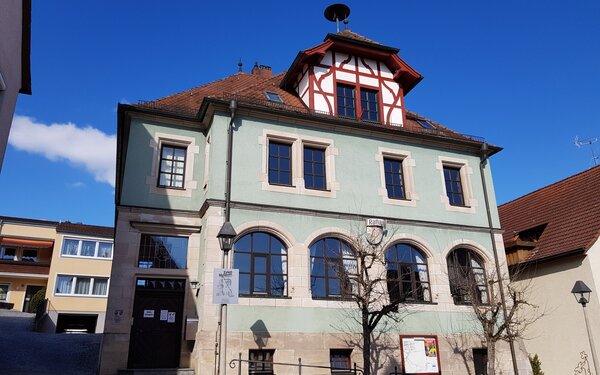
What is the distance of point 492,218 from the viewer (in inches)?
688

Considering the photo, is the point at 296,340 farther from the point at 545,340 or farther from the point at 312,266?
the point at 545,340

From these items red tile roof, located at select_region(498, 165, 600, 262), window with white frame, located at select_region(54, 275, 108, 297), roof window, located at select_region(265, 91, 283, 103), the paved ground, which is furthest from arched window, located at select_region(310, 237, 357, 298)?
window with white frame, located at select_region(54, 275, 108, 297)

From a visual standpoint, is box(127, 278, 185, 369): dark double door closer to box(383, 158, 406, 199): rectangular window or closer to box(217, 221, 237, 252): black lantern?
box(217, 221, 237, 252): black lantern

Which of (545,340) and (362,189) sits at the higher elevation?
(362,189)

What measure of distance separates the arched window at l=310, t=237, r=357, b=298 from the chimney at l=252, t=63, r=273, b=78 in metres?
10.7

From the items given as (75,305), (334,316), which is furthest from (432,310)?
(75,305)

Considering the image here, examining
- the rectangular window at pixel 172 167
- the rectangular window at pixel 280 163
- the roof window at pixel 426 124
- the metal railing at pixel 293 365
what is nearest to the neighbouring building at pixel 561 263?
the roof window at pixel 426 124

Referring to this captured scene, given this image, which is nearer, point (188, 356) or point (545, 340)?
point (188, 356)

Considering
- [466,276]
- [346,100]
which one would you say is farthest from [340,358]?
[346,100]

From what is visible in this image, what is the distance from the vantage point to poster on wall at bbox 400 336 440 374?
46.2 feet

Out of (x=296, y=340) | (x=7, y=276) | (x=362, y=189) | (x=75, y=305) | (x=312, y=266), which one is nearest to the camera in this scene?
(x=296, y=340)

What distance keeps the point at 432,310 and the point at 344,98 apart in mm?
7915

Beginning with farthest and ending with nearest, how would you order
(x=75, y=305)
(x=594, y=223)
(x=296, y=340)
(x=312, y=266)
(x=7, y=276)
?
(x=7, y=276), (x=75, y=305), (x=594, y=223), (x=312, y=266), (x=296, y=340)

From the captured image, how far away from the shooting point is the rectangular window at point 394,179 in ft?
54.5
